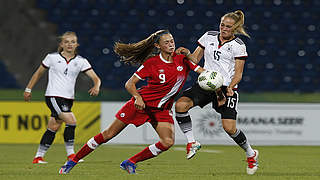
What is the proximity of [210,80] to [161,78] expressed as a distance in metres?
0.53

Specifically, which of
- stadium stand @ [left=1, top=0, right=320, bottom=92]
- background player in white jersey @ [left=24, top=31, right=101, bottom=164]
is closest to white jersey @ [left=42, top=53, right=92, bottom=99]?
background player in white jersey @ [left=24, top=31, right=101, bottom=164]

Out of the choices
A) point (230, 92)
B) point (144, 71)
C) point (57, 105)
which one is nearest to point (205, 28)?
point (57, 105)

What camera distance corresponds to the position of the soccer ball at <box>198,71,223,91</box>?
7305 millimetres

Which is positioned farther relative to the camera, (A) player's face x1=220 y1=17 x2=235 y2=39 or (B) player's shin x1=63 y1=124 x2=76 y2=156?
(B) player's shin x1=63 y1=124 x2=76 y2=156

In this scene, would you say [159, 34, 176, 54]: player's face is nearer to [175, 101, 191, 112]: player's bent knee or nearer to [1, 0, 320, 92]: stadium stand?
[175, 101, 191, 112]: player's bent knee

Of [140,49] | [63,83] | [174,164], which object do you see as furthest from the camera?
[63,83]

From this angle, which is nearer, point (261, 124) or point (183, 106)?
point (183, 106)

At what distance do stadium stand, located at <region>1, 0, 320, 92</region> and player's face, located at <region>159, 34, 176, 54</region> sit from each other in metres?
8.25

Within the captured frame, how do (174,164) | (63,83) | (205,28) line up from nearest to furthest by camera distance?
(174,164), (63,83), (205,28)

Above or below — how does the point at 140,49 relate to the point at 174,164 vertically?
above

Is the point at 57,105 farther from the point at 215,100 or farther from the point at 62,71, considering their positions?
the point at 215,100

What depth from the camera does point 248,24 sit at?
16.7m

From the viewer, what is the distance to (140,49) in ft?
24.6

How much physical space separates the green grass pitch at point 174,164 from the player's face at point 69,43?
5.16 ft
